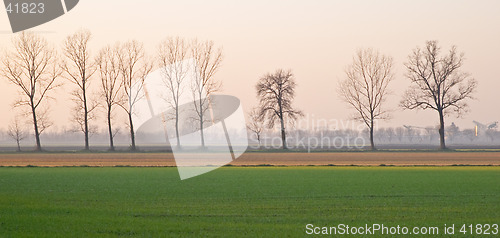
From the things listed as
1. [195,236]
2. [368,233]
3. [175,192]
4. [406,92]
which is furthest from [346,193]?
[406,92]

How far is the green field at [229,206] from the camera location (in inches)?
725

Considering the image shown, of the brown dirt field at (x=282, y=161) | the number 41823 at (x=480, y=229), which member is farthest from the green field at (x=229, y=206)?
the brown dirt field at (x=282, y=161)

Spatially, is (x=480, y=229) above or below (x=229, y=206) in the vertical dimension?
below

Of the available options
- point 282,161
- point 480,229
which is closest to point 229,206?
point 480,229

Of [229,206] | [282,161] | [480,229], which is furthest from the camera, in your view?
[282,161]

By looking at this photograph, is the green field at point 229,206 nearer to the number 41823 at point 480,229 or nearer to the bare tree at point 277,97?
the number 41823 at point 480,229

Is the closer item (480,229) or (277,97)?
(480,229)

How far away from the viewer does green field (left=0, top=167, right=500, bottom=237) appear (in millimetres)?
18422

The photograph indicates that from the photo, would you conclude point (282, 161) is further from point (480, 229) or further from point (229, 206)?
point (480, 229)

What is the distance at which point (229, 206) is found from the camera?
Result: 23625 millimetres

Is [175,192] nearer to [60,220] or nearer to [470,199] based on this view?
[60,220]

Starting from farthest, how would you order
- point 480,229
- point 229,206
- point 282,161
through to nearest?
point 282,161 < point 229,206 < point 480,229

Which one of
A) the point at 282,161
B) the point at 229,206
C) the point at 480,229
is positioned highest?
the point at 229,206

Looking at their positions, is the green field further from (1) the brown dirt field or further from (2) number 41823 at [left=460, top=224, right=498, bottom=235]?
(1) the brown dirt field
